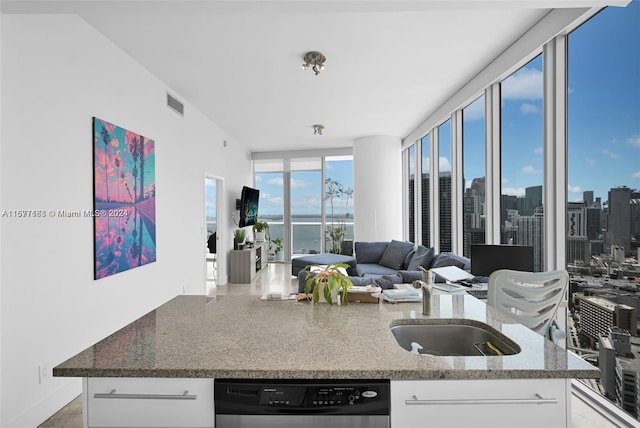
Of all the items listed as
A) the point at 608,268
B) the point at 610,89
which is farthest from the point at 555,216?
the point at 610,89

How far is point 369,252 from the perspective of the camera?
6465mm

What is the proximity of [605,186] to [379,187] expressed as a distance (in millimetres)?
5046

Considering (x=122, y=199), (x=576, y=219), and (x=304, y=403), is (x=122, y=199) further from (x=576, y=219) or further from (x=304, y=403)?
(x=576, y=219)

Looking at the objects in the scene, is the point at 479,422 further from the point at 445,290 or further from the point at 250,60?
the point at 250,60

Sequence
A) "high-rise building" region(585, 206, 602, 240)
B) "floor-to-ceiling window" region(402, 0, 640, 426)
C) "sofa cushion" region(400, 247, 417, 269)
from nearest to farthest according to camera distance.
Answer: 1. "floor-to-ceiling window" region(402, 0, 640, 426)
2. "high-rise building" region(585, 206, 602, 240)
3. "sofa cushion" region(400, 247, 417, 269)

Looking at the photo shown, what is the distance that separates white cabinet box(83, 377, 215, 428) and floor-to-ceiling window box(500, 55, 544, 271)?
2857 millimetres

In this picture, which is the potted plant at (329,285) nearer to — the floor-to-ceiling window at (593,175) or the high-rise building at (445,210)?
the floor-to-ceiling window at (593,175)

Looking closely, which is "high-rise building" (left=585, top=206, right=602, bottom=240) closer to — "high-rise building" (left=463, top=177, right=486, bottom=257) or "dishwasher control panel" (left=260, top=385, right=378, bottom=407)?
"high-rise building" (left=463, top=177, right=486, bottom=257)

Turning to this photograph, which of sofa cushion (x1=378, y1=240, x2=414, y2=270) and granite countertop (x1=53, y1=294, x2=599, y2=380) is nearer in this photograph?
granite countertop (x1=53, y1=294, x2=599, y2=380)

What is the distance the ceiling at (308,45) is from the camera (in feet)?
6.57

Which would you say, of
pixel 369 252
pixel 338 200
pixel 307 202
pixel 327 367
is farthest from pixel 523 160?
pixel 307 202

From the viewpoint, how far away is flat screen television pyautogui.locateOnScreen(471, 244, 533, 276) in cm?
285

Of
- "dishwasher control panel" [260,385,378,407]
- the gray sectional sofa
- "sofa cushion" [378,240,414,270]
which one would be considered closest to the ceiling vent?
the gray sectional sofa

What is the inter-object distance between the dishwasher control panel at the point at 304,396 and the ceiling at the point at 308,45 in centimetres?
190
